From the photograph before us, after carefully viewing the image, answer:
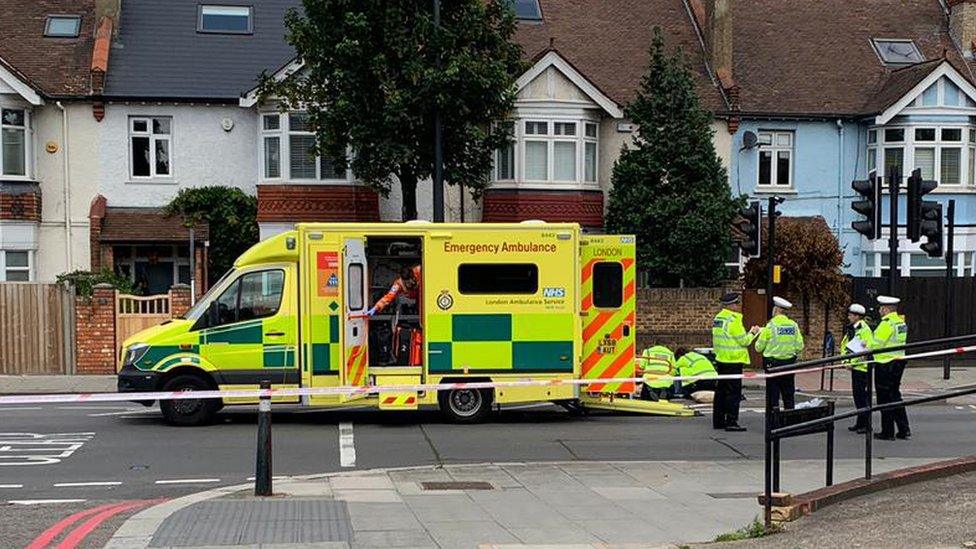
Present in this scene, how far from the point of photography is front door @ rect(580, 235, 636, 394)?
15039 mm

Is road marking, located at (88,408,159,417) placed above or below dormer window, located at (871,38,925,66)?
below

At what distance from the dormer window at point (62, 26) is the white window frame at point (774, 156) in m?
18.5

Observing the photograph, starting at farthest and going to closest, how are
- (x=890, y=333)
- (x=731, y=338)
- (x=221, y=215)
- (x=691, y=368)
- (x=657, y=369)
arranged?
(x=221, y=215) < (x=657, y=369) < (x=691, y=368) < (x=731, y=338) < (x=890, y=333)

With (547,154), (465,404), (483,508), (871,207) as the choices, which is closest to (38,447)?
(465,404)

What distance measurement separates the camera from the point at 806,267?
24.4 m

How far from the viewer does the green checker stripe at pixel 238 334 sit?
14.4m

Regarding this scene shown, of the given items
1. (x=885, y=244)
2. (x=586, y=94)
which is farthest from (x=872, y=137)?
(x=586, y=94)

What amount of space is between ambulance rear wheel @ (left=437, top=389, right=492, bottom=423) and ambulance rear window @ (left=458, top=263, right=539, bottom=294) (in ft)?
4.77

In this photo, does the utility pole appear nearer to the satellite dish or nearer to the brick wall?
the brick wall

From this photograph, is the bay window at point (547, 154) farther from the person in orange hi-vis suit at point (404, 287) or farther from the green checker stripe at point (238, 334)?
the green checker stripe at point (238, 334)

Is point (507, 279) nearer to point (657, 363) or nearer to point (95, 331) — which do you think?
point (657, 363)

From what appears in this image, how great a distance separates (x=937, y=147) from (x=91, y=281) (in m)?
21.5

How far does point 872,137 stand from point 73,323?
20908 millimetres

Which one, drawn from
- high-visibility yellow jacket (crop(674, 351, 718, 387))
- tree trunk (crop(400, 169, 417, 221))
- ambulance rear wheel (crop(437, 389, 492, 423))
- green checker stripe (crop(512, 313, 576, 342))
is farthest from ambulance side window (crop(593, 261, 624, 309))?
tree trunk (crop(400, 169, 417, 221))
